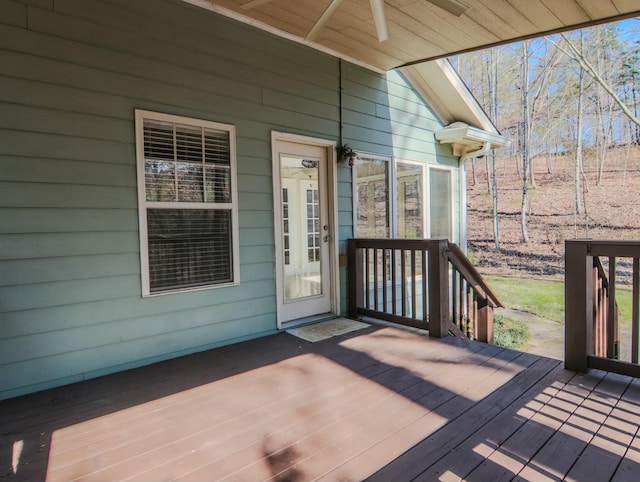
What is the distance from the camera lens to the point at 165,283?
3020 millimetres

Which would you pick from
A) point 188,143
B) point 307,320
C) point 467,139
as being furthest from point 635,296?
point 467,139

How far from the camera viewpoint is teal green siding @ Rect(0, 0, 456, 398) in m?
2.39

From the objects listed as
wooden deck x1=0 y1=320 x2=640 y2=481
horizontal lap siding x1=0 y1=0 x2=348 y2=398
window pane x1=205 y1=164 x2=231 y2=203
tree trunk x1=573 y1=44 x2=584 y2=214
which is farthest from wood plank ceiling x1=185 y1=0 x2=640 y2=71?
tree trunk x1=573 y1=44 x2=584 y2=214

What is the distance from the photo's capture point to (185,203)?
10.2 feet

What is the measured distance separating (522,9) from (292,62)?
6.90 feet

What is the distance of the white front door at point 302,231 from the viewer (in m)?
3.77

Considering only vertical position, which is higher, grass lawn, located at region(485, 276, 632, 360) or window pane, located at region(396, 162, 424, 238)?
window pane, located at region(396, 162, 424, 238)

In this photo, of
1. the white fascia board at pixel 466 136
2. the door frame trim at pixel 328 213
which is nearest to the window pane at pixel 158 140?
the door frame trim at pixel 328 213

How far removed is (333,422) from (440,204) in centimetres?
469

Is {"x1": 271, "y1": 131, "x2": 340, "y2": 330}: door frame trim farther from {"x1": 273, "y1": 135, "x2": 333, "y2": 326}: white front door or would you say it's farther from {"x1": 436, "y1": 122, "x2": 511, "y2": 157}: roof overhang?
{"x1": 436, "y1": 122, "x2": 511, "y2": 157}: roof overhang

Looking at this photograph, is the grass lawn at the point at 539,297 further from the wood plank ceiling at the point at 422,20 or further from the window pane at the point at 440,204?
the wood plank ceiling at the point at 422,20

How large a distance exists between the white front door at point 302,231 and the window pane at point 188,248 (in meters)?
0.57

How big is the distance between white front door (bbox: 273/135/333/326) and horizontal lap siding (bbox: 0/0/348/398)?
0.36 metres

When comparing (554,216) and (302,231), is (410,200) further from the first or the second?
(554,216)
